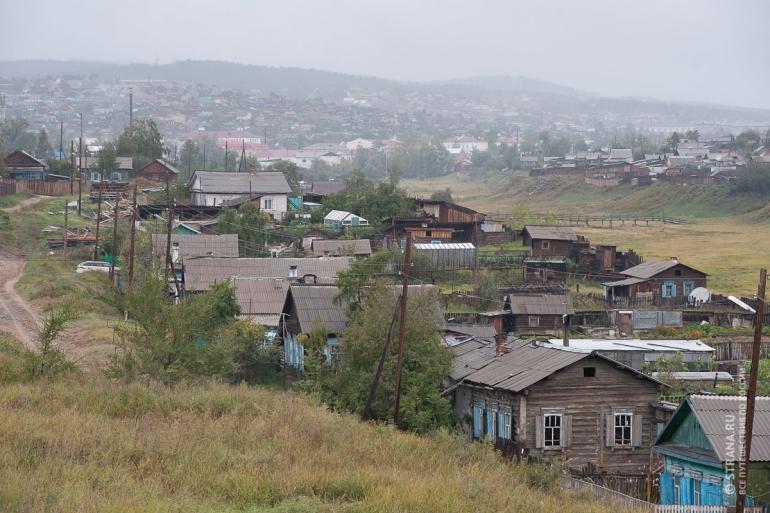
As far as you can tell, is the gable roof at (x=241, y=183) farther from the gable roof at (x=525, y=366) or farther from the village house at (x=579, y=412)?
the village house at (x=579, y=412)

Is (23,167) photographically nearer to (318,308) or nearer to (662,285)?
(662,285)

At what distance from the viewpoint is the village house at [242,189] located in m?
68.5

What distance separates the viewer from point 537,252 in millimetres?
60562

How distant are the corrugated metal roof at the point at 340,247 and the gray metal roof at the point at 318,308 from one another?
57.9 ft

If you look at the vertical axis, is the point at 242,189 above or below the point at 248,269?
above

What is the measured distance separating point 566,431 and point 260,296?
17.4m

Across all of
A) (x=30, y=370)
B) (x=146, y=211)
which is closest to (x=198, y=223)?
(x=146, y=211)

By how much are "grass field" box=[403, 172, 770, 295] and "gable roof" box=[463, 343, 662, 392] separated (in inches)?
1184

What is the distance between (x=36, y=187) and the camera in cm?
7181

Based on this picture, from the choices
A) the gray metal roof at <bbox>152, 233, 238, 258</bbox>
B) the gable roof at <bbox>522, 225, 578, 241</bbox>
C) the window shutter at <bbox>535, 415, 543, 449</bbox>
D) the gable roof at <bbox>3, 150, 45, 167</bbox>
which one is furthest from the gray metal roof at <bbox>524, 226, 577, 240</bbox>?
the window shutter at <bbox>535, 415, 543, 449</bbox>

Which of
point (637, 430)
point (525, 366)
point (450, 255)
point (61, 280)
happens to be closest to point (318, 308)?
point (525, 366)

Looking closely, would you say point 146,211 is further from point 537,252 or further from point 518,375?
point 518,375

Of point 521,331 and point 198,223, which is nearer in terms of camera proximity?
point 521,331

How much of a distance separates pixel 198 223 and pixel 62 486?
48826 mm
